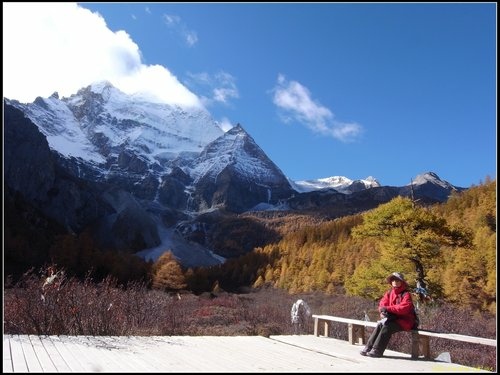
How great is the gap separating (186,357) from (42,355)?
73.1 inches

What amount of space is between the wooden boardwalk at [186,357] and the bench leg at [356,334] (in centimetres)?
29

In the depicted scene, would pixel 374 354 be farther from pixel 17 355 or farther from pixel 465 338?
pixel 17 355

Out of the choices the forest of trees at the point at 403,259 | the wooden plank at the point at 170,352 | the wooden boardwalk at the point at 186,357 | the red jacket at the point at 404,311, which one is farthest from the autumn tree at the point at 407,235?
the wooden plank at the point at 170,352

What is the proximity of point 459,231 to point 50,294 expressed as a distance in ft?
56.0

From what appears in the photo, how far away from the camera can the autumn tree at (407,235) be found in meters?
19.6

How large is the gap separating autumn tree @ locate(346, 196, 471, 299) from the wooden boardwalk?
1184 cm

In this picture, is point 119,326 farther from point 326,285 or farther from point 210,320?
point 326,285

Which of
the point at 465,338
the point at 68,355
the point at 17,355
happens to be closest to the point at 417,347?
the point at 465,338

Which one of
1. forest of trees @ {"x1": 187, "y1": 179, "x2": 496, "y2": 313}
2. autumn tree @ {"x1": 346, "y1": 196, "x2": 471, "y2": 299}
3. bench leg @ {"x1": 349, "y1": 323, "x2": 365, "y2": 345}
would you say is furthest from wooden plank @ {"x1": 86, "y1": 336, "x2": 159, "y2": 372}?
forest of trees @ {"x1": 187, "y1": 179, "x2": 496, "y2": 313}

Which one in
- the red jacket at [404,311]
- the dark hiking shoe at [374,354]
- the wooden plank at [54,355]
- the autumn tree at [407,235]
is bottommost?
the wooden plank at [54,355]

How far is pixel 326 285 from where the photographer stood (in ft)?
184

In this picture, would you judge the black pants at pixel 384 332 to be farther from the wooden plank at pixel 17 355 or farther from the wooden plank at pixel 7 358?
the wooden plank at pixel 7 358

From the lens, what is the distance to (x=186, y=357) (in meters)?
6.77

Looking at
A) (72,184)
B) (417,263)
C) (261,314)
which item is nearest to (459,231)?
(417,263)
